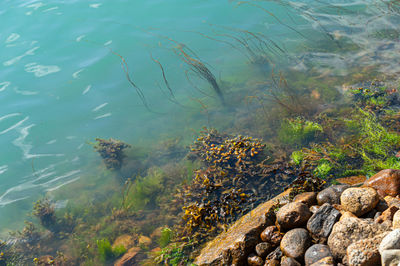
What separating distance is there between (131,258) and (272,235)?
2518mm

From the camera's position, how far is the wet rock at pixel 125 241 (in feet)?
16.5

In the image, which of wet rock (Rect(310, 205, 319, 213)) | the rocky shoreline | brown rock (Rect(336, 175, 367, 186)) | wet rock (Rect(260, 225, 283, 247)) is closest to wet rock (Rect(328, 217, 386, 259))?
the rocky shoreline

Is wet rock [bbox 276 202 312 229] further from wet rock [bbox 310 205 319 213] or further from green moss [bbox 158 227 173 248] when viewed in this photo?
green moss [bbox 158 227 173 248]

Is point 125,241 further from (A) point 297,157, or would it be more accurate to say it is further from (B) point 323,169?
(B) point 323,169

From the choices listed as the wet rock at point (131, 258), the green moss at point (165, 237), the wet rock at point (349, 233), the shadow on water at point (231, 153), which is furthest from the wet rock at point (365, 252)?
the wet rock at point (131, 258)

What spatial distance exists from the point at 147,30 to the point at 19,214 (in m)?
9.25

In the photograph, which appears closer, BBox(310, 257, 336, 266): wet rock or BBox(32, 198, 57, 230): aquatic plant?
BBox(310, 257, 336, 266): wet rock

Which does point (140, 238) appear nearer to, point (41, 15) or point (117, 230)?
point (117, 230)

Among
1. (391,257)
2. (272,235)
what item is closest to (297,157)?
(272,235)

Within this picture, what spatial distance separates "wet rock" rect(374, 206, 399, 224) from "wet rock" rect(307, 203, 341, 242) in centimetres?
41

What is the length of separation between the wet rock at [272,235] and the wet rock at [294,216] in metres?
0.13

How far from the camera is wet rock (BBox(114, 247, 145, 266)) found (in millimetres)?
4557

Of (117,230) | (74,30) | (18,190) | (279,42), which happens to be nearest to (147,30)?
(74,30)

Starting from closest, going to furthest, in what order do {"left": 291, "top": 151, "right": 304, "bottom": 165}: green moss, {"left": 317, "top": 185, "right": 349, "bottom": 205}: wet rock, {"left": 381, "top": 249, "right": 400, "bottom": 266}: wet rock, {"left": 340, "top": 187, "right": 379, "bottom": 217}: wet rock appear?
{"left": 381, "top": 249, "right": 400, "bottom": 266}: wet rock → {"left": 340, "top": 187, "right": 379, "bottom": 217}: wet rock → {"left": 317, "top": 185, "right": 349, "bottom": 205}: wet rock → {"left": 291, "top": 151, "right": 304, "bottom": 165}: green moss
